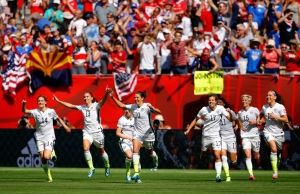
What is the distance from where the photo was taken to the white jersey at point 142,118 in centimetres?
2348

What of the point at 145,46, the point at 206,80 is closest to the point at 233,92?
the point at 206,80

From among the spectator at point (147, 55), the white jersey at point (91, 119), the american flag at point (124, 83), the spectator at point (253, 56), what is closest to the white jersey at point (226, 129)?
the white jersey at point (91, 119)

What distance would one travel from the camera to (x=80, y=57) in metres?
32.8

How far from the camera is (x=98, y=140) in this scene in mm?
25875

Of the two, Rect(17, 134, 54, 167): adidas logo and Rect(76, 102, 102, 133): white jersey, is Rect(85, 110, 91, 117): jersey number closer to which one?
Rect(76, 102, 102, 133): white jersey

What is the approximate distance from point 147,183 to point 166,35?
31.3 ft

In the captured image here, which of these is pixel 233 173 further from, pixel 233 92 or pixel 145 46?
pixel 145 46

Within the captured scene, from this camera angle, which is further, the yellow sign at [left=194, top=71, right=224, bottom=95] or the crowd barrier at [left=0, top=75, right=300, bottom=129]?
the crowd barrier at [left=0, top=75, right=300, bottom=129]

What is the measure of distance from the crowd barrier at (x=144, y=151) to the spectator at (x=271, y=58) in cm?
232

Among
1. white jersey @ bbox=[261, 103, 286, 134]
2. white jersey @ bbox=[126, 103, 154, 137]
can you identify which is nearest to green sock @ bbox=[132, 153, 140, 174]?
white jersey @ bbox=[126, 103, 154, 137]

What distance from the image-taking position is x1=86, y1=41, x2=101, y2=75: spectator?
106 ft

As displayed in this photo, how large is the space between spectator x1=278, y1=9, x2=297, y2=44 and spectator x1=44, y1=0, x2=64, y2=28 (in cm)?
895

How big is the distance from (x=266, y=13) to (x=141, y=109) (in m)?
11.1

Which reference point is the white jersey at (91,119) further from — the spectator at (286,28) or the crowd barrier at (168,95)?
the spectator at (286,28)
